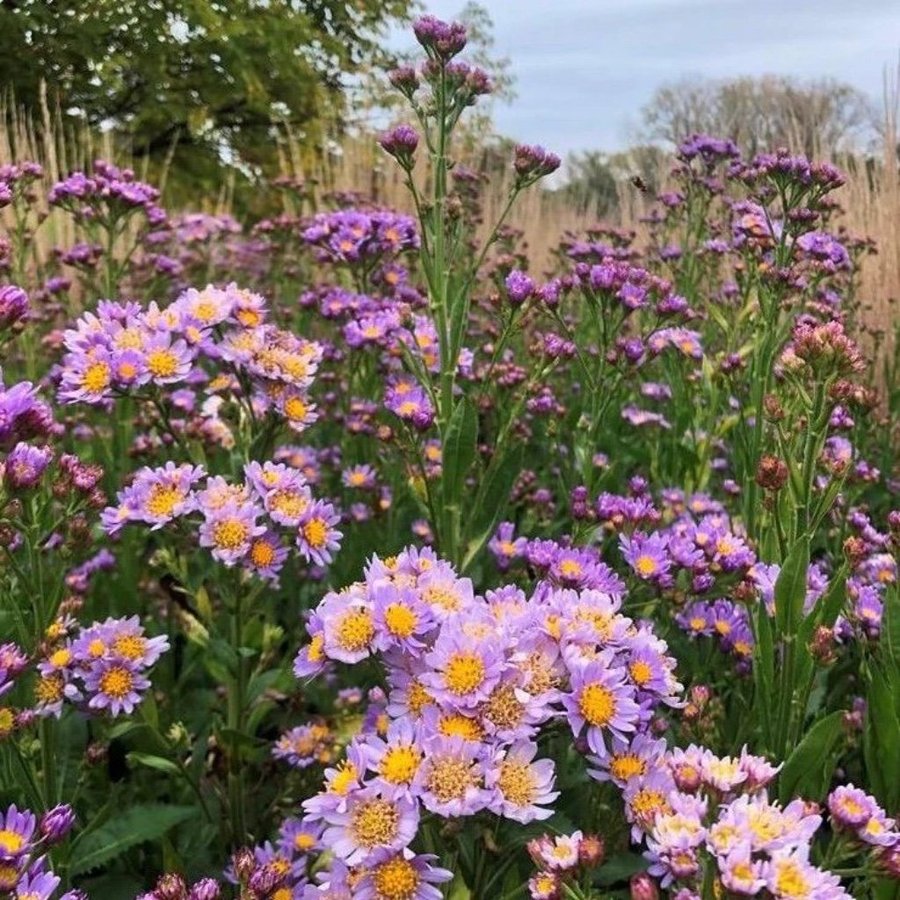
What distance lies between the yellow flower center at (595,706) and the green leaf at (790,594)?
0.54 m

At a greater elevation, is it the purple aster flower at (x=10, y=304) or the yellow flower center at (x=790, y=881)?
the purple aster flower at (x=10, y=304)

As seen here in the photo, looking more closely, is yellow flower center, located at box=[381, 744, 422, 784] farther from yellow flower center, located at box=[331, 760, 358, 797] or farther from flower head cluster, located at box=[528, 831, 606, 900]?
flower head cluster, located at box=[528, 831, 606, 900]

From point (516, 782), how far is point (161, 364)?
1.24 metres

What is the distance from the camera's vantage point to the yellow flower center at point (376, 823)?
115 cm

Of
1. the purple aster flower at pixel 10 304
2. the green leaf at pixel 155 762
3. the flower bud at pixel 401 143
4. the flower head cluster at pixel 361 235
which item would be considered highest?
the flower bud at pixel 401 143

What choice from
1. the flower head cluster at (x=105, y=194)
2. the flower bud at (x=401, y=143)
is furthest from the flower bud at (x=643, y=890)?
the flower head cluster at (x=105, y=194)

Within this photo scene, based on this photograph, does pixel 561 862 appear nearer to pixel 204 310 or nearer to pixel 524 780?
pixel 524 780

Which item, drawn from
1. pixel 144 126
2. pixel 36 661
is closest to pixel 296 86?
pixel 144 126

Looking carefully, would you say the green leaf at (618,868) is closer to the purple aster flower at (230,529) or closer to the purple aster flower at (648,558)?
the purple aster flower at (648,558)

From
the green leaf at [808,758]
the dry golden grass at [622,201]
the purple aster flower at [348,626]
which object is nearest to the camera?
the purple aster flower at [348,626]

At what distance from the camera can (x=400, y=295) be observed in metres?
3.43

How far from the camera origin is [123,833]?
1935 millimetres

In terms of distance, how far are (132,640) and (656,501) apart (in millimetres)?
1765

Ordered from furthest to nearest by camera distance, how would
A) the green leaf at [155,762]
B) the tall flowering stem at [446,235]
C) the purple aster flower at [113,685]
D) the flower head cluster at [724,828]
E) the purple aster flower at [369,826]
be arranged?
1. the tall flowering stem at [446,235]
2. the green leaf at [155,762]
3. the purple aster flower at [113,685]
4. the purple aster flower at [369,826]
5. the flower head cluster at [724,828]
